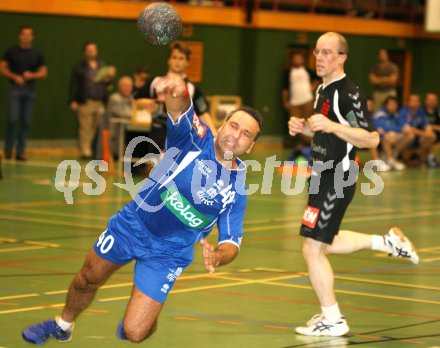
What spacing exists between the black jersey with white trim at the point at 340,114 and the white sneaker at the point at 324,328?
1.20 metres

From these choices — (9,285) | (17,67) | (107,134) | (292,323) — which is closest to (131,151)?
(107,134)

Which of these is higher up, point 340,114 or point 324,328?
point 340,114

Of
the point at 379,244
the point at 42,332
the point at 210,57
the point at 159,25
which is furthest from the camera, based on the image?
the point at 210,57

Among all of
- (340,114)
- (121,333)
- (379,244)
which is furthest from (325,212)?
(121,333)

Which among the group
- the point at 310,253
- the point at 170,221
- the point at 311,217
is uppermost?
the point at 170,221

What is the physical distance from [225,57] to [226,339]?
812 inches

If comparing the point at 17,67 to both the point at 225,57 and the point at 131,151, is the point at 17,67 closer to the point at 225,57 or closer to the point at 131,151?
the point at 131,151

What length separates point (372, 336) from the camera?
8.52 m

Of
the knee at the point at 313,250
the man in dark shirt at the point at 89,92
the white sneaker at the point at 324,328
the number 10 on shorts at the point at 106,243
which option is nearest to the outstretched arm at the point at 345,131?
the knee at the point at 313,250

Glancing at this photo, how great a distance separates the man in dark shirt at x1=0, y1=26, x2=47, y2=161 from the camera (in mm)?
21703

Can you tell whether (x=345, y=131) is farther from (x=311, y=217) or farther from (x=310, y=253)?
(x=310, y=253)

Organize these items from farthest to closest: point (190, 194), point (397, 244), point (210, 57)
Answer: point (210, 57), point (397, 244), point (190, 194)

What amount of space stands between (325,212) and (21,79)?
14.0 meters

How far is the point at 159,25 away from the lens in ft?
24.0
